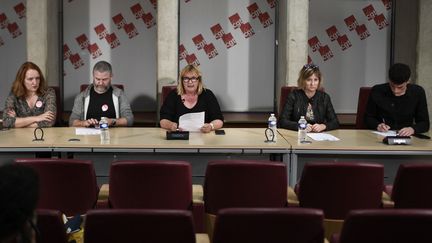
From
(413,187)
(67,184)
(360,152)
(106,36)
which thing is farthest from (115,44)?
(413,187)

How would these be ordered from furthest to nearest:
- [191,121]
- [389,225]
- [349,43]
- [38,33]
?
[349,43], [38,33], [191,121], [389,225]

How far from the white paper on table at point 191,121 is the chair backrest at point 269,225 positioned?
2788 millimetres

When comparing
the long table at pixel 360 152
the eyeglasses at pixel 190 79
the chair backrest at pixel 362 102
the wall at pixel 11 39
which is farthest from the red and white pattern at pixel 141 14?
the long table at pixel 360 152

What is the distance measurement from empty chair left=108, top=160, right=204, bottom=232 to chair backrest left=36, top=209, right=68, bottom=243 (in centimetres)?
95

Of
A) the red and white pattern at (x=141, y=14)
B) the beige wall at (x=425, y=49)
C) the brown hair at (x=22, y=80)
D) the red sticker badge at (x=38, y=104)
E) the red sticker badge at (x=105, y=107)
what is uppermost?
the red and white pattern at (x=141, y=14)

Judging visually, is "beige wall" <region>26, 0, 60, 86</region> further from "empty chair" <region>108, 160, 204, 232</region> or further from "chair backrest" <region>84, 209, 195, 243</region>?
"chair backrest" <region>84, 209, 195, 243</region>

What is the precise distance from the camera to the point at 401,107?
5164 millimetres

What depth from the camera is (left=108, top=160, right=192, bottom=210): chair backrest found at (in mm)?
3148

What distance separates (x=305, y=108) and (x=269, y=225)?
10.7ft

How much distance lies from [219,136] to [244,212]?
272cm

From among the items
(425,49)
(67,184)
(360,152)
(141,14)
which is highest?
(141,14)

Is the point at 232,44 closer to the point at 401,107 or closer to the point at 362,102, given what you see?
the point at 362,102

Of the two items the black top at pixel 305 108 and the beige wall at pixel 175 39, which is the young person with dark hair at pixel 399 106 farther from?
the beige wall at pixel 175 39

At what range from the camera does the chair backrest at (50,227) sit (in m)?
2.16
